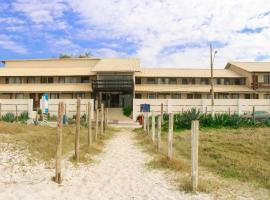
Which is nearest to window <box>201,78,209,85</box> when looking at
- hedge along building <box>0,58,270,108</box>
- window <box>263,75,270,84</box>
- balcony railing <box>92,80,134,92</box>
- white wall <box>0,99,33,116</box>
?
hedge along building <box>0,58,270,108</box>

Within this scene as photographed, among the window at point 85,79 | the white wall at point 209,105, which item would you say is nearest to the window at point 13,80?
the window at point 85,79

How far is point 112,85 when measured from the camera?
47531mm

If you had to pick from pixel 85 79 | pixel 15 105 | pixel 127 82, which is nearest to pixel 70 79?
pixel 85 79

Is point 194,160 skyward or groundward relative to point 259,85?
groundward

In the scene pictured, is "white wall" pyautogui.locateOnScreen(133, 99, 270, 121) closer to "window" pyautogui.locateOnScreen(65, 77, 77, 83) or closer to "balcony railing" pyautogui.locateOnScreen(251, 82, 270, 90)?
"balcony railing" pyautogui.locateOnScreen(251, 82, 270, 90)

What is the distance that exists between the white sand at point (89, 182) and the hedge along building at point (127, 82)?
118 ft

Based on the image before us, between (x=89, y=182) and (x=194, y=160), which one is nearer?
→ (x=194, y=160)

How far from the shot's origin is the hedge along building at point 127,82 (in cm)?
4834

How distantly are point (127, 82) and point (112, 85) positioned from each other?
6.50 feet

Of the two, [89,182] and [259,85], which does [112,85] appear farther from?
[89,182]

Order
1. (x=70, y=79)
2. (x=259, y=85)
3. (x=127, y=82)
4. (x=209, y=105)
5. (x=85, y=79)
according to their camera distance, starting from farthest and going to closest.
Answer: (x=85, y=79) → (x=70, y=79) → (x=259, y=85) → (x=127, y=82) → (x=209, y=105)

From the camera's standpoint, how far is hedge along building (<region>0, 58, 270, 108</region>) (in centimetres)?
4834

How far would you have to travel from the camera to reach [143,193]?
8570 millimetres

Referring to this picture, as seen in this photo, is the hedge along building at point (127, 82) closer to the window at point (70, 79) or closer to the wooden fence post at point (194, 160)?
the window at point (70, 79)
